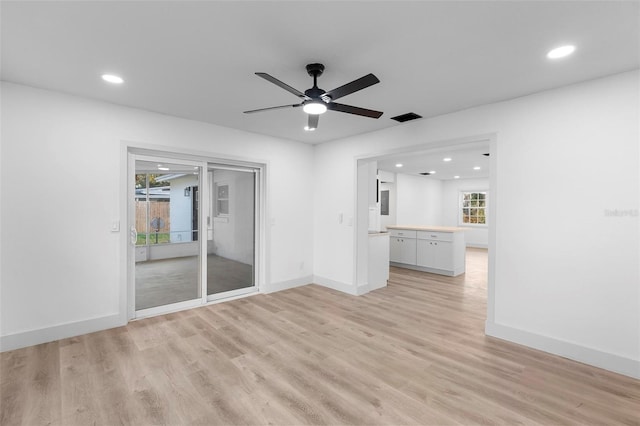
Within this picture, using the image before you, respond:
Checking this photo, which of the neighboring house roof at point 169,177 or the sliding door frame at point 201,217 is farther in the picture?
the neighboring house roof at point 169,177

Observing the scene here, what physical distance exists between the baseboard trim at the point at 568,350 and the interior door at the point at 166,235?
3.80 m

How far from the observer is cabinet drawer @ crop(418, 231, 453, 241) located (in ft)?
19.5

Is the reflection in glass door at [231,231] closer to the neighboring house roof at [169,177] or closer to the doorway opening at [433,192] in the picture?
the neighboring house roof at [169,177]

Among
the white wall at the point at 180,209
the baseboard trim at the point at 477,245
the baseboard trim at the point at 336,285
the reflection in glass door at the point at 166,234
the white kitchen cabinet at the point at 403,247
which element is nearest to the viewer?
the reflection in glass door at the point at 166,234

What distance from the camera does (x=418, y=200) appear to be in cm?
972

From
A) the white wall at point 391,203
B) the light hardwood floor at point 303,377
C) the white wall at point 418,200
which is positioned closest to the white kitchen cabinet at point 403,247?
the white wall at point 391,203

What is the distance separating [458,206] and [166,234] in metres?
9.71

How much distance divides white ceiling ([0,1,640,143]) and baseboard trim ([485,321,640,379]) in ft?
8.01

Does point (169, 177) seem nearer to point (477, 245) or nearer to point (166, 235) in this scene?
point (166, 235)

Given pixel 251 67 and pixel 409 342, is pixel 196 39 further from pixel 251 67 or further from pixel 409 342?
pixel 409 342

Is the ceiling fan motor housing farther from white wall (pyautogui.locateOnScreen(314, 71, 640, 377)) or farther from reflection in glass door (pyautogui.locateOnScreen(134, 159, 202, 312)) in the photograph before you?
reflection in glass door (pyautogui.locateOnScreen(134, 159, 202, 312))

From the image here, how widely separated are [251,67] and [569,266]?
3.44 meters

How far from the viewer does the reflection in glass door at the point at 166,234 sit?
3770 mm

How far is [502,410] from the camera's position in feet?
6.59
